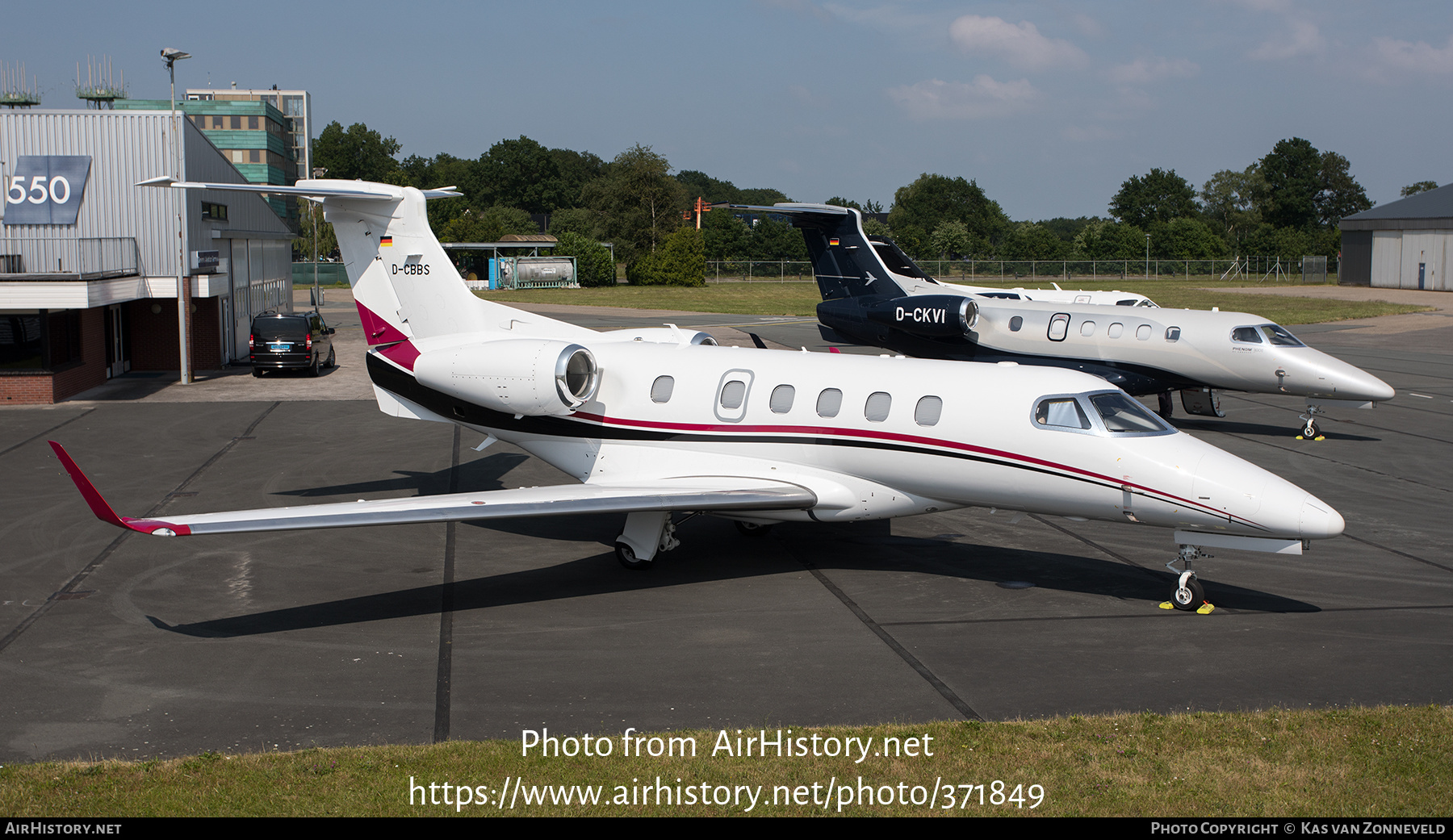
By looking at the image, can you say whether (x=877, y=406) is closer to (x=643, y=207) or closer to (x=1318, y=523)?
(x=1318, y=523)

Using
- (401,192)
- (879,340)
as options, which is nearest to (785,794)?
(401,192)

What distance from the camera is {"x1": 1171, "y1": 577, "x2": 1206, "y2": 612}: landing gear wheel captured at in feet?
41.5

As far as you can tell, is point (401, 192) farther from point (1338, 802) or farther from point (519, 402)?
point (1338, 802)

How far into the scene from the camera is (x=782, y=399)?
1453 cm

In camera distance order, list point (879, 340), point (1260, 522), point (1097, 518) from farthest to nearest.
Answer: point (879, 340) < point (1097, 518) < point (1260, 522)

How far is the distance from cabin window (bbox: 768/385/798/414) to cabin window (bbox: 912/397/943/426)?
1658 millimetres

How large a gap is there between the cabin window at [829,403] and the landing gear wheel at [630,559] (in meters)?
2.97

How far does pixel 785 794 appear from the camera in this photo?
8.14 metres

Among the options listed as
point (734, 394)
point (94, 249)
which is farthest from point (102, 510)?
point (94, 249)

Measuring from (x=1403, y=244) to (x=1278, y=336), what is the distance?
67243 millimetres

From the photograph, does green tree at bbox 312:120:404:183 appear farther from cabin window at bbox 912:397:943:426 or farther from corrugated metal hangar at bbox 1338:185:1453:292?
cabin window at bbox 912:397:943:426

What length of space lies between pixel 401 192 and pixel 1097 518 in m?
11.4

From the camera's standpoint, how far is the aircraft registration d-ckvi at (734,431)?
12.3 metres

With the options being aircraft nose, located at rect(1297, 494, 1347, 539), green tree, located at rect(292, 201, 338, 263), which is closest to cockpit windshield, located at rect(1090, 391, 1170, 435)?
aircraft nose, located at rect(1297, 494, 1347, 539)
